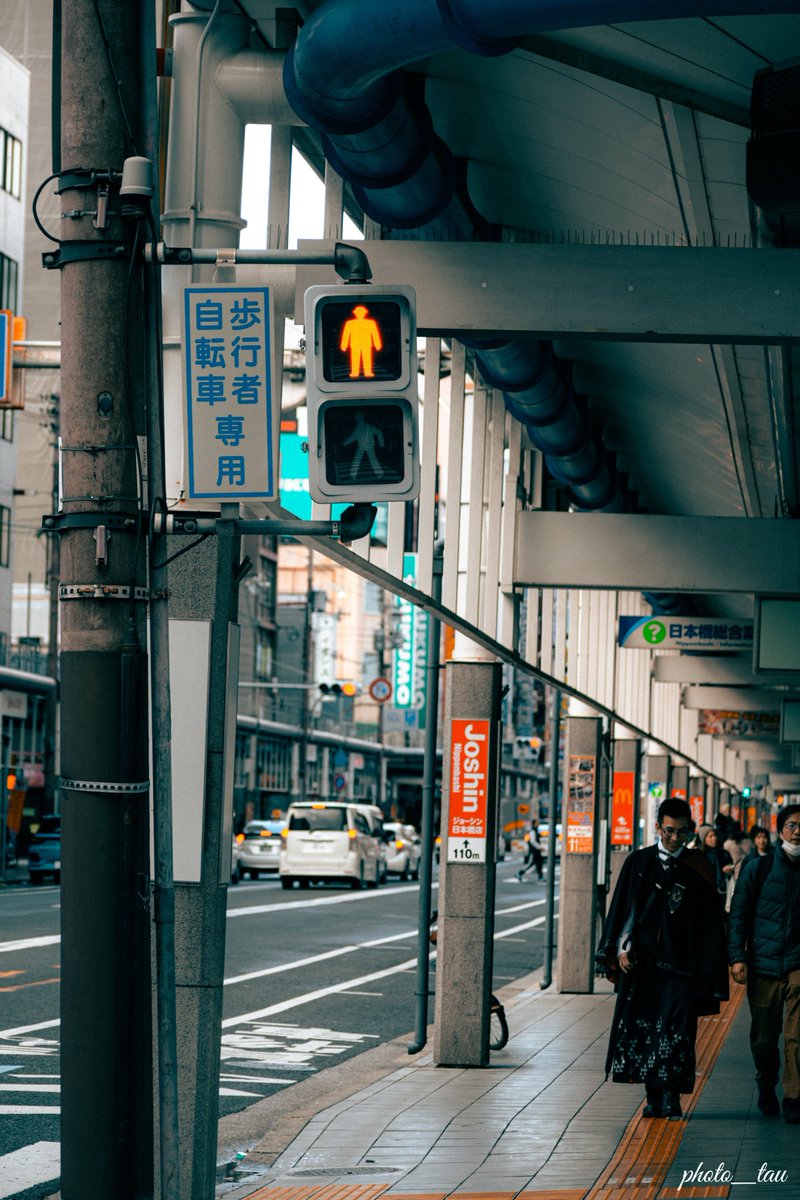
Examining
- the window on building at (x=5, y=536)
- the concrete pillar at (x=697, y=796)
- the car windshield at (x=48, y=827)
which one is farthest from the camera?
the window on building at (x=5, y=536)

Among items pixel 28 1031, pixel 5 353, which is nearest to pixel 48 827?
pixel 5 353

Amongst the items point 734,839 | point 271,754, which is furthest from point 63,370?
point 271,754

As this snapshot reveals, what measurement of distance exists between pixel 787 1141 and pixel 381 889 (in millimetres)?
36426

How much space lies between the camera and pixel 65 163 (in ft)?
20.2

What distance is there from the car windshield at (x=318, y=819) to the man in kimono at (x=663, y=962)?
1364 inches

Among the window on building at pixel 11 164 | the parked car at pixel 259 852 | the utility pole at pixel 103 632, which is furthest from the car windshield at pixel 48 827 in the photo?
the utility pole at pixel 103 632

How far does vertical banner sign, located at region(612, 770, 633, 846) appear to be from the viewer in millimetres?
25969

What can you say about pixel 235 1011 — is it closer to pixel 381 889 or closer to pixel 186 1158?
pixel 186 1158

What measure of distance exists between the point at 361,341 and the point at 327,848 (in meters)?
37.7

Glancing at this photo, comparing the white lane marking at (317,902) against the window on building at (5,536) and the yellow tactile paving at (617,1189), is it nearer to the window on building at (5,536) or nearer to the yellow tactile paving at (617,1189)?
Result: the window on building at (5,536)

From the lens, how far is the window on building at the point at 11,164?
174ft

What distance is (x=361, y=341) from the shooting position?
5.99 meters

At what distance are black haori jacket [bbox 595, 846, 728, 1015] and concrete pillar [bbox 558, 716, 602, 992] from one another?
31.0 ft

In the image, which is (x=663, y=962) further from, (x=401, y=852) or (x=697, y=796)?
(x=401, y=852)
